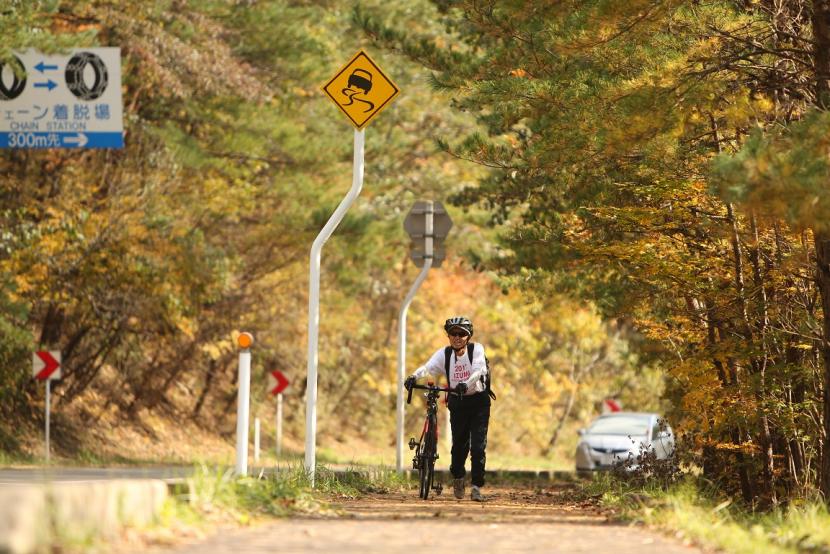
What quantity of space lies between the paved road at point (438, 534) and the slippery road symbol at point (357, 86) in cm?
398

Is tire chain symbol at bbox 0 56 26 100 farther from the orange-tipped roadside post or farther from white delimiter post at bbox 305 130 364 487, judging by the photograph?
the orange-tipped roadside post

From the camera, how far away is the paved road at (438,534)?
918 centimetres

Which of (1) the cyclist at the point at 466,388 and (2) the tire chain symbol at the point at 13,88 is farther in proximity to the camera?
(2) the tire chain symbol at the point at 13,88

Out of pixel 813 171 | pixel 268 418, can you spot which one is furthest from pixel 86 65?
pixel 268 418

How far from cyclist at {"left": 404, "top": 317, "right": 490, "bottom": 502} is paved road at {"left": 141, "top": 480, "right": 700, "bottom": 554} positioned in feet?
5.84

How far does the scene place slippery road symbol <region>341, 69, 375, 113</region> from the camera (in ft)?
50.0

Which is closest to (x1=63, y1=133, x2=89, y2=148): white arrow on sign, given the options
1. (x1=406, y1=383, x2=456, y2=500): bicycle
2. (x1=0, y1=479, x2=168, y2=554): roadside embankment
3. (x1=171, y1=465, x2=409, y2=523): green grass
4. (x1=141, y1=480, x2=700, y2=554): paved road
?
(x1=171, y1=465, x2=409, y2=523): green grass

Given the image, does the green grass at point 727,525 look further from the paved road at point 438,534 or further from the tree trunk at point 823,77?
the tree trunk at point 823,77

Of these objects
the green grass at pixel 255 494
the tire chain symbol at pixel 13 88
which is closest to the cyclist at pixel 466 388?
the green grass at pixel 255 494

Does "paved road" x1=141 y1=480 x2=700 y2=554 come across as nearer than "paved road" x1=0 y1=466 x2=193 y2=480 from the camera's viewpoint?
Yes

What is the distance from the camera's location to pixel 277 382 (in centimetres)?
3900

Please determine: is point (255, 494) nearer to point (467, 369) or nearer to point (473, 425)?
point (467, 369)

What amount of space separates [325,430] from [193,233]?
62.3 feet

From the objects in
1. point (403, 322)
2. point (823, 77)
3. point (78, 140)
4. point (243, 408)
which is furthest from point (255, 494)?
point (78, 140)
